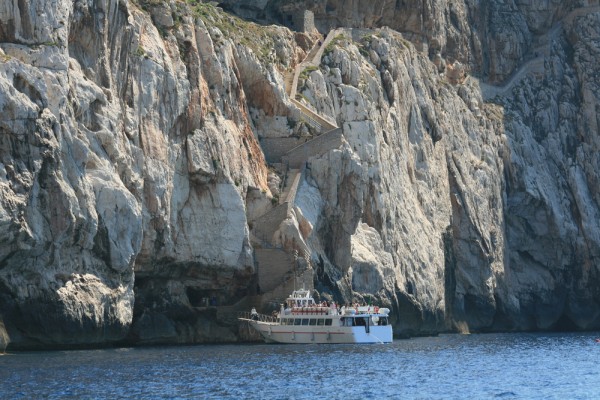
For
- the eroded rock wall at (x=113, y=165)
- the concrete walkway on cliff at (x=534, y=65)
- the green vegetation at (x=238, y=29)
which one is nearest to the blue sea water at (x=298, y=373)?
the eroded rock wall at (x=113, y=165)

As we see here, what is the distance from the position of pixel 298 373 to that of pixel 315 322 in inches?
876

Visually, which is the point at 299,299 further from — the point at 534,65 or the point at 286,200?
the point at 534,65

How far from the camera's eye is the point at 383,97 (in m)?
103

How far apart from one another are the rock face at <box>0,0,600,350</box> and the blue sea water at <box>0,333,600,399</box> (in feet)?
14.1

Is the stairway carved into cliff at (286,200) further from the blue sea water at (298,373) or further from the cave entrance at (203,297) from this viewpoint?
the blue sea water at (298,373)

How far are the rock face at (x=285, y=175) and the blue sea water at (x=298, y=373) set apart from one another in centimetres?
428

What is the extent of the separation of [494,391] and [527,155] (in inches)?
2767

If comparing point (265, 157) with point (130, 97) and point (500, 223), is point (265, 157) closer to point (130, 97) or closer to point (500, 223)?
point (130, 97)

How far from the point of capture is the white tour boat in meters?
83.1

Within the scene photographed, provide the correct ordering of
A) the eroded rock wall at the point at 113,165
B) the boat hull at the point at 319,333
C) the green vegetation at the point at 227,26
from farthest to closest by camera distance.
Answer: the boat hull at the point at 319,333 → the green vegetation at the point at 227,26 → the eroded rock wall at the point at 113,165

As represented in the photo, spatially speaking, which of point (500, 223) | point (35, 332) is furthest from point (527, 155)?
point (35, 332)

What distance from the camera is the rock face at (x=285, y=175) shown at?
2667 inches

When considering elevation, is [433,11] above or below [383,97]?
above

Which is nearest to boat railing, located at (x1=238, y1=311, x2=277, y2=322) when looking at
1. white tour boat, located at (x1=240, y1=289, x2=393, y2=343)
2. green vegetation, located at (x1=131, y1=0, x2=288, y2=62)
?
white tour boat, located at (x1=240, y1=289, x2=393, y2=343)
